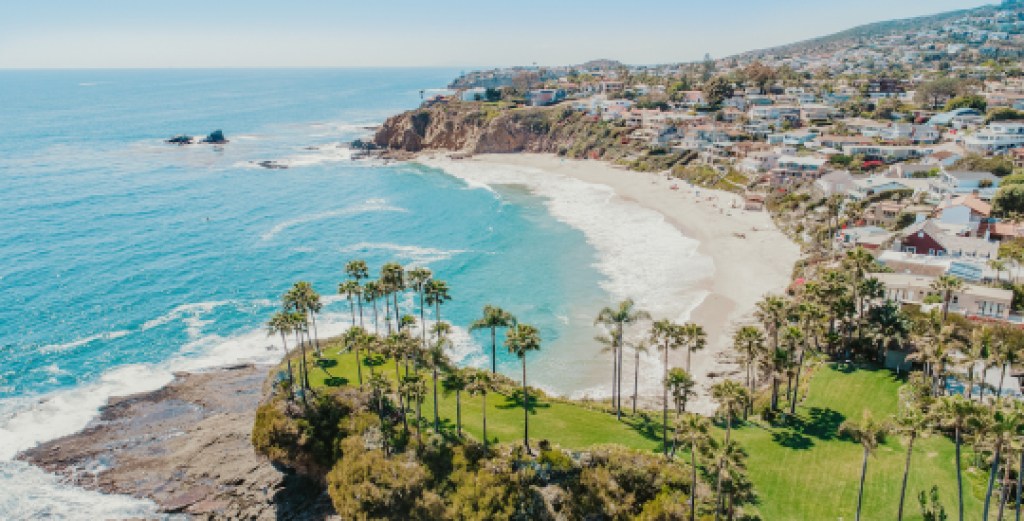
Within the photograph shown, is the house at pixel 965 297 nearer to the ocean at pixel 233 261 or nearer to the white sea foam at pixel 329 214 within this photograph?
the ocean at pixel 233 261

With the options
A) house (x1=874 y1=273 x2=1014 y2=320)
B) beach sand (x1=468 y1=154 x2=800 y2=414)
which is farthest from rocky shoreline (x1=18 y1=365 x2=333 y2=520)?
house (x1=874 y1=273 x2=1014 y2=320)

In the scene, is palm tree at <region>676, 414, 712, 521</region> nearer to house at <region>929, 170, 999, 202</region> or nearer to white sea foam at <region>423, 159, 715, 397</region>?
white sea foam at <region>423, 159, 715, 397</region>

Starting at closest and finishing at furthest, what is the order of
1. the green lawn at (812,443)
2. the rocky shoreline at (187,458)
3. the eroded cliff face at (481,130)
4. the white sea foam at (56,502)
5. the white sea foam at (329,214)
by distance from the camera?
the green lawn at (812,443) → the white sea foam at (56,502) → the rocky shoreline at (187,458) → the white sea foam at (329,214) → the eroded cliff face at (481,130)

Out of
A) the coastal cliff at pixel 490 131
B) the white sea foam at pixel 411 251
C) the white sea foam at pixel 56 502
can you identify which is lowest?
the white sea foam at pixel 56 502

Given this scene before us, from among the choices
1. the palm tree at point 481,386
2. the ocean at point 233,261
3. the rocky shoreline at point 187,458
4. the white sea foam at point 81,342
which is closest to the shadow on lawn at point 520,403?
the palm tree at point 481,386

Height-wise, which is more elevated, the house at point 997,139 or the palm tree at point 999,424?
the house at point 997,139

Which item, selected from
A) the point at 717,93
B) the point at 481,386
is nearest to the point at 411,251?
the point at 481,386

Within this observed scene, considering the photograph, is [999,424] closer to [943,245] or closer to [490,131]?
[943,245]
